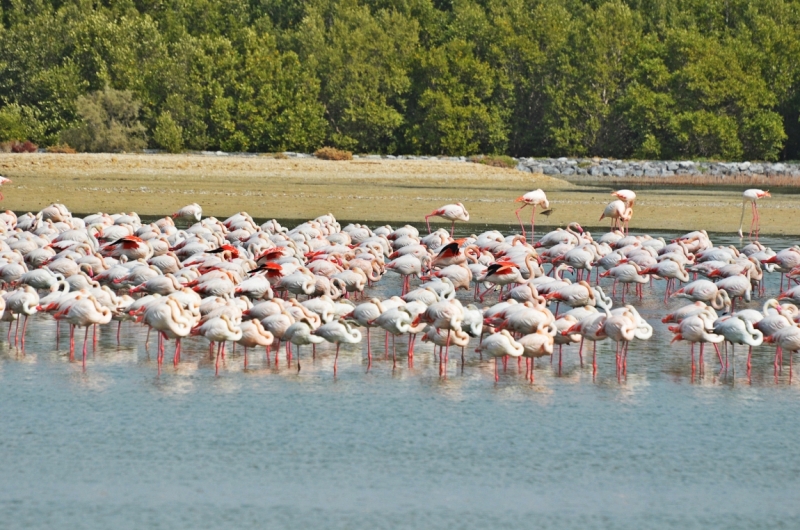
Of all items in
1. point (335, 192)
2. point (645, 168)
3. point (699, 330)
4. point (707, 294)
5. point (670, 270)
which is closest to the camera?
point (699, 330)

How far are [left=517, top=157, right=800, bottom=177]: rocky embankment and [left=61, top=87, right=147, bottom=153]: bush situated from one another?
1971 cm

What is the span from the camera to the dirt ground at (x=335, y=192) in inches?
1396

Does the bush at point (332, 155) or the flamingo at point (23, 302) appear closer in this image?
the flamingo at point (23, 302)

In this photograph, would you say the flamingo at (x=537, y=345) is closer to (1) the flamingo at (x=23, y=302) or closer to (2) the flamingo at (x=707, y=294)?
(2) the flamingo at (x=707, y=294)

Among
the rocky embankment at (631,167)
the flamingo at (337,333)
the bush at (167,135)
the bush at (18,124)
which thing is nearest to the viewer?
the flamingo at (337,333)

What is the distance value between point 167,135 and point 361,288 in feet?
164

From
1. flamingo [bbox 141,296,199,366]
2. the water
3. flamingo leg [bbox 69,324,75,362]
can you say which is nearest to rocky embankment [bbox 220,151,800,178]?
flamingo leg [bbox 69,324,75,362]

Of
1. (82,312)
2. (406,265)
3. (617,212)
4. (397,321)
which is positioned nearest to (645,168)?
(617,212)

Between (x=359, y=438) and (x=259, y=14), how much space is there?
81189mm

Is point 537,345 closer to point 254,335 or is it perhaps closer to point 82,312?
point 254,335

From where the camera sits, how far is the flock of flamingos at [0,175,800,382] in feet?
47.1

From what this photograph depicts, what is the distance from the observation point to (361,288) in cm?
1875

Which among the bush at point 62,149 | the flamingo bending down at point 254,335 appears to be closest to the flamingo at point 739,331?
the flamingo bending down at point 254,335

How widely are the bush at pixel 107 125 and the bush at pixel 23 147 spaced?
152 centimetres
